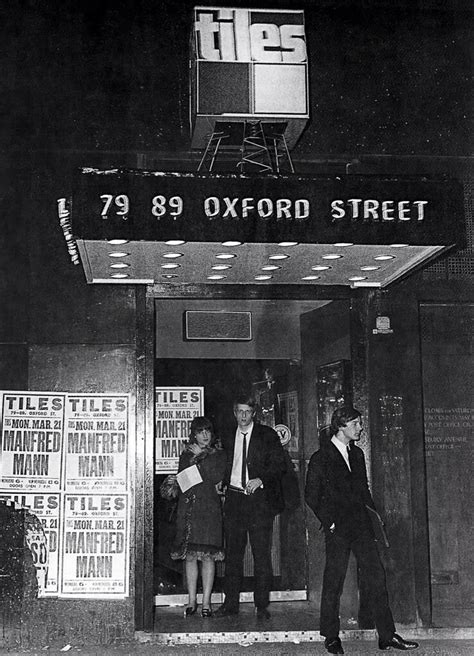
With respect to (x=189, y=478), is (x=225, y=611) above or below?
below

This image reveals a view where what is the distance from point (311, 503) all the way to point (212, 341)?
100 centimetres

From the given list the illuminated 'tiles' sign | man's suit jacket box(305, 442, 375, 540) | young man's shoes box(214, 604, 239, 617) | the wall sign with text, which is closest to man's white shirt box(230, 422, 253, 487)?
man's suit jacket box(305, 442, 375, 540)

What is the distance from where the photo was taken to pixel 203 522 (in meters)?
4.84

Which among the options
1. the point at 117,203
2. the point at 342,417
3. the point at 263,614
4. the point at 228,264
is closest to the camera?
the point at 117,203

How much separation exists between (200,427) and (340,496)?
824mm

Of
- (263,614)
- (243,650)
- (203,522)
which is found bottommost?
(243,650)

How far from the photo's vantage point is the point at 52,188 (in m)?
4.87

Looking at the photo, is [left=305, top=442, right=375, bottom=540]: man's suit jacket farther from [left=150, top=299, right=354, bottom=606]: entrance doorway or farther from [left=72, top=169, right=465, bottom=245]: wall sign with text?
[left=72, top=169, right=465, bottom=245]: wall sign with text

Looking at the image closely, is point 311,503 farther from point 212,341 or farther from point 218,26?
point 218,26

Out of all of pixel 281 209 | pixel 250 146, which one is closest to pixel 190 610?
pixel 281 209

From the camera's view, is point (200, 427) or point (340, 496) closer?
point (340, 496)

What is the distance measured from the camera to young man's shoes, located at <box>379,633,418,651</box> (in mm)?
4637

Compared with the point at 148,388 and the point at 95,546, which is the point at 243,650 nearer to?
the point at 95,546

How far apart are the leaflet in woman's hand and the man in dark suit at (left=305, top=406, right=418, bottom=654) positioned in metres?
0.59
